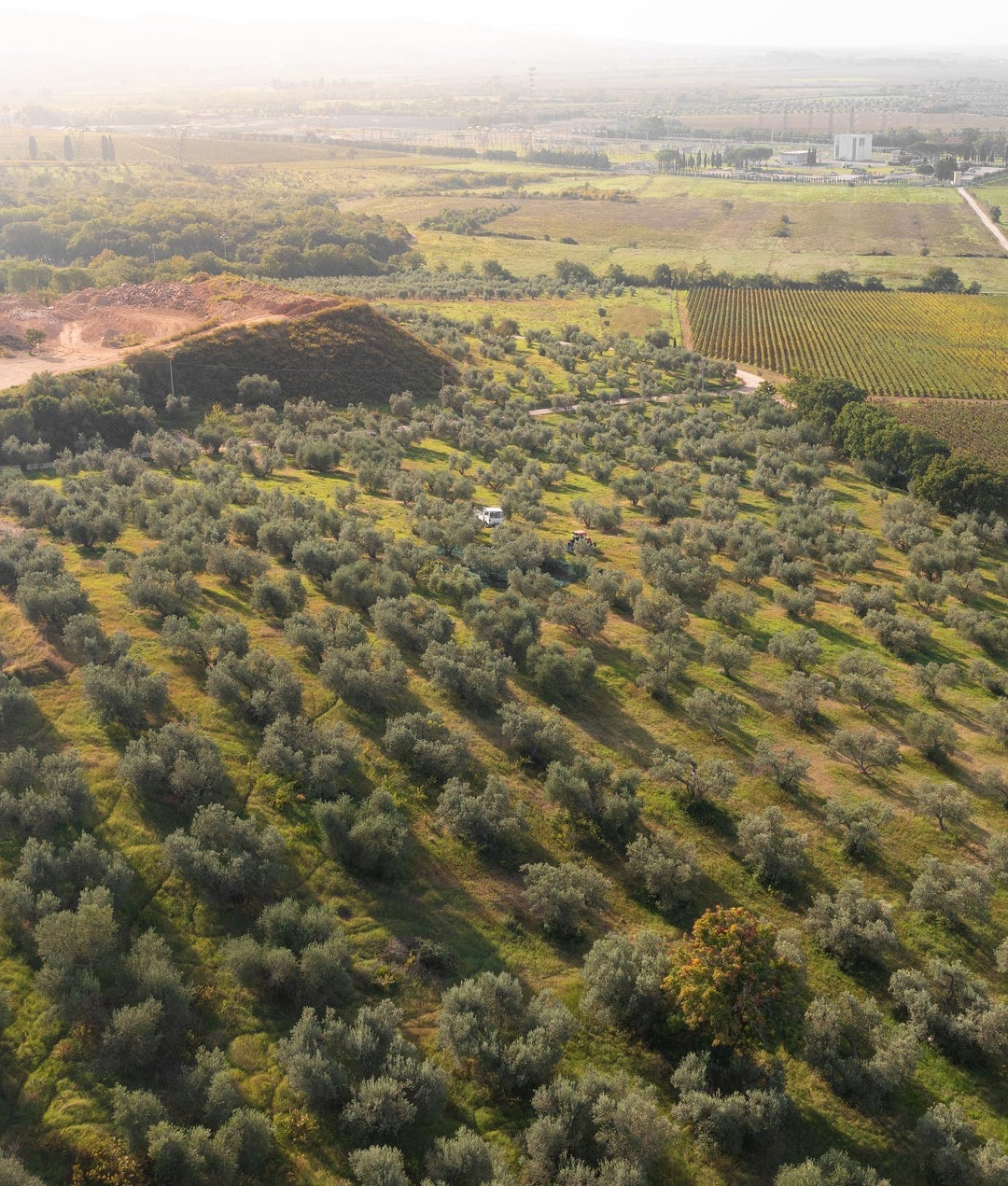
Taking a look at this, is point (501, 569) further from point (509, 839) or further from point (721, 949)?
point (721, 949)

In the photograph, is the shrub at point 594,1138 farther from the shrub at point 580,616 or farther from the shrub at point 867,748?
the shrub at point 580,616

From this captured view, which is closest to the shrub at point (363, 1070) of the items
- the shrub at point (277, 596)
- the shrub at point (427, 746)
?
the shrub at point (427, 746)

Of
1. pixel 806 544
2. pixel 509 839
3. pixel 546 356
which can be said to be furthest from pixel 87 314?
pixel 509 839

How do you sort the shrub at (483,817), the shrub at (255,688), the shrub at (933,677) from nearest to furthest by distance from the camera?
the shrub at (483,817)
the shrub at (255,688)
the shrub at (933,677)

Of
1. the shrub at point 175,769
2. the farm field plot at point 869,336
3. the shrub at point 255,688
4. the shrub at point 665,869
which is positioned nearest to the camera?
the shrub at point 665,869

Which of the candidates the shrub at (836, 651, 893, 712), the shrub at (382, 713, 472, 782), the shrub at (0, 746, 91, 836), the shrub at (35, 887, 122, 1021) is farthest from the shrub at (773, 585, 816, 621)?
the shrub at (35, 887, 122, 1021)
